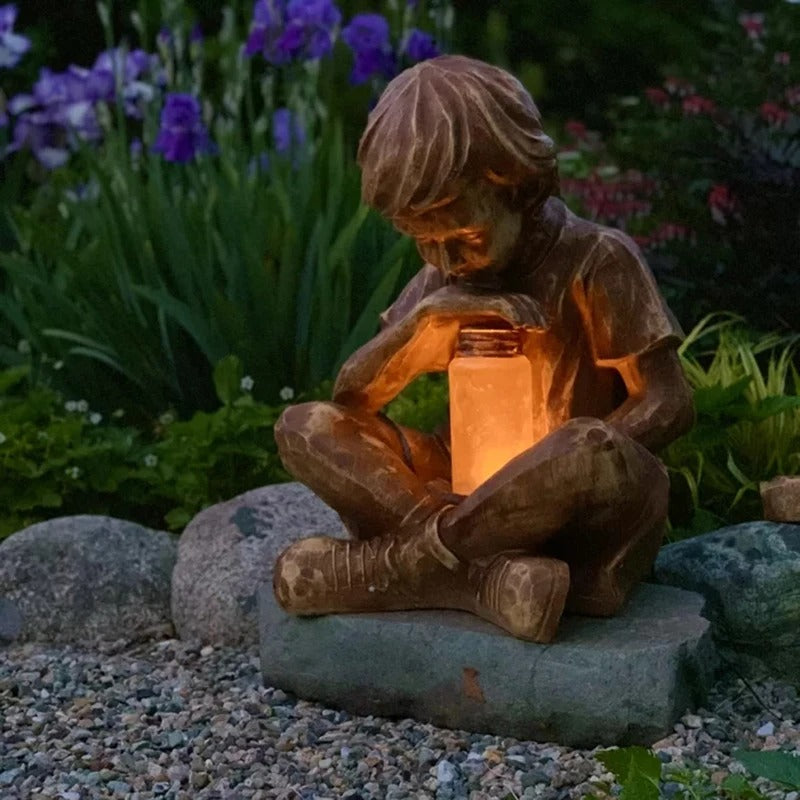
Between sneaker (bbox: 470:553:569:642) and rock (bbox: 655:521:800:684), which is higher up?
sneaker (bbox: 470:553:569:642)

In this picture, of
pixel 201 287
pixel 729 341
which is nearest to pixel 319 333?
pixel 201 287

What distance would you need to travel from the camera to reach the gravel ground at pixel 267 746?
279 centimetres

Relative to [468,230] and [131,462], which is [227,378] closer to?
[131,462]

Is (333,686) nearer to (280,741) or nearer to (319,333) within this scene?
(280,741)

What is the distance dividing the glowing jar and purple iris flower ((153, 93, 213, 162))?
2.56 m

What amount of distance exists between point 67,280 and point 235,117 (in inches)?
37.4

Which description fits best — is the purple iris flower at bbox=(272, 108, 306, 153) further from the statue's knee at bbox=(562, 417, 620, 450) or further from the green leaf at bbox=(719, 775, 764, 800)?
the green leaf at bbox=(719, 775, 764, 800)

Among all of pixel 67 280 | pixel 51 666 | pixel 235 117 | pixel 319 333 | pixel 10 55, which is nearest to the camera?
pixel 51 666

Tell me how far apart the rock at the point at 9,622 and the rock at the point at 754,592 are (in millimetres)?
1629

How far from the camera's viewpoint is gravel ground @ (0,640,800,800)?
2.79 m

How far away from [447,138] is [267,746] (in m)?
1.19

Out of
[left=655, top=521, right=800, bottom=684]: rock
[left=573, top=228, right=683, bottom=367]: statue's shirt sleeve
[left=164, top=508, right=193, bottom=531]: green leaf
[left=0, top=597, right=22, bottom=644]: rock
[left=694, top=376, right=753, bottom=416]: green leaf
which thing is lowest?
[left=0, top=597, right=22, bottom=644]: rock

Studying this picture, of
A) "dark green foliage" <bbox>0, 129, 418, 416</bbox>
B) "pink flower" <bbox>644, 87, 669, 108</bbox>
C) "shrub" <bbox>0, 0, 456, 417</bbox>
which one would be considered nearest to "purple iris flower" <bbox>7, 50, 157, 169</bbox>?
"shrub" <bbox>0, 0, 456, 417</bbox>

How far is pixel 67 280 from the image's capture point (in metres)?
5.26
